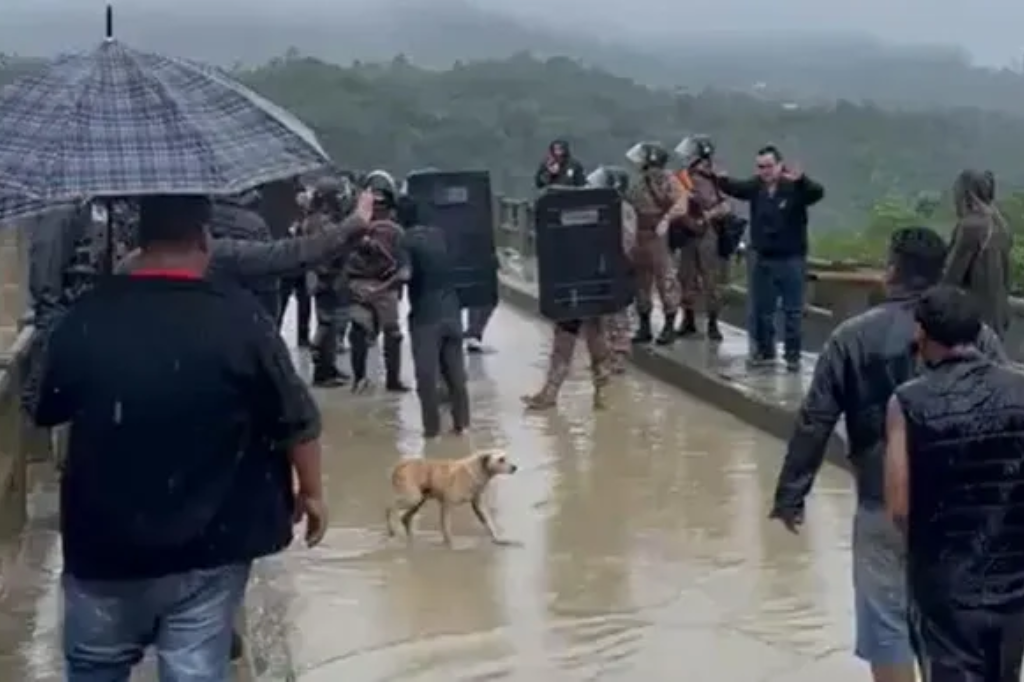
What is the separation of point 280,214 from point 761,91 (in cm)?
4302

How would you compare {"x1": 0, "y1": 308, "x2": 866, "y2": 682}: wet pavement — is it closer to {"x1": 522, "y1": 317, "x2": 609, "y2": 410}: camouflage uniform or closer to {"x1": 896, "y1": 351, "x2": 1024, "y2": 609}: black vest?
{"x1": 522, "y1": 317, "x2": 609, "y2": 410}: camouflage uniform

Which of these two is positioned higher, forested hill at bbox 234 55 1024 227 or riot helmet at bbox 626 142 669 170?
riot helmet at bbox 626 142 669 170

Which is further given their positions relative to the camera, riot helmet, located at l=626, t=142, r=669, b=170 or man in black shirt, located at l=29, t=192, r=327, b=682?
riot helmet, located at l=626, t=142, r=669, b=170

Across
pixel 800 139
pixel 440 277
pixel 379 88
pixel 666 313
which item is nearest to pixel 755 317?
pixel 666 313

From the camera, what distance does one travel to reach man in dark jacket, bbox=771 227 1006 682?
263 inches

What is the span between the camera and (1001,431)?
19.1ft

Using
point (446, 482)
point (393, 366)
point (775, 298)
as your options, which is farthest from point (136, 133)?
point (393, 366)

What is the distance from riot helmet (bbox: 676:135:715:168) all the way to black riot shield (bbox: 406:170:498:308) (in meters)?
1.49

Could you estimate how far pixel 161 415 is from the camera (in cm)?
505

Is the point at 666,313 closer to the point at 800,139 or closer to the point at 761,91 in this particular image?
the point at 800,139

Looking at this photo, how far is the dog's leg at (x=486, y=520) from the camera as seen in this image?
10922 mm

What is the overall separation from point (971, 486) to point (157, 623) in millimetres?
2040

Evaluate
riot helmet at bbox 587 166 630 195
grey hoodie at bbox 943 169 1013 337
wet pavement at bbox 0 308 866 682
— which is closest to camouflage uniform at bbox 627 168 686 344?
riot helmet at bbox 587 166 630 195

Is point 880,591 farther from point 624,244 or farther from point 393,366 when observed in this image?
point 393,366
